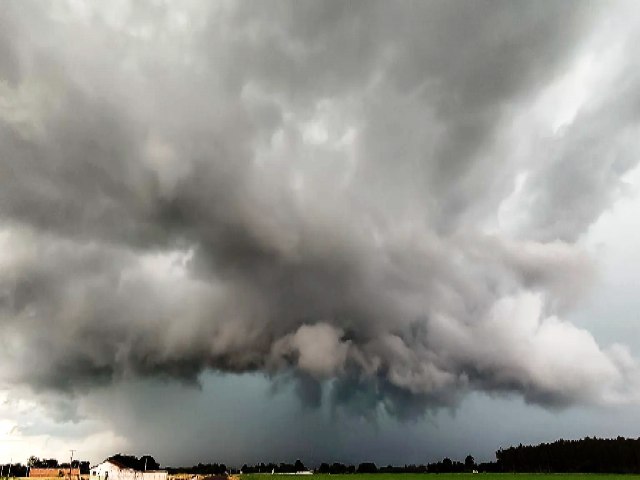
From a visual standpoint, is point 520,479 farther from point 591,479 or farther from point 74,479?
point 74,479

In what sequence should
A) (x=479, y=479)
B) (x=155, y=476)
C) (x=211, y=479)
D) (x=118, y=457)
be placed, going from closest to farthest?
(x=211, y=479)
(x=155, y=476)
(x=479, y=479)
(x=118, y=457)

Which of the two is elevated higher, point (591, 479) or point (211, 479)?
point (211, 479)

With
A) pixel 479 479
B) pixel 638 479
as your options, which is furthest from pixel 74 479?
pixel 638 479

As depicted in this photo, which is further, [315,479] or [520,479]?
[315,479]

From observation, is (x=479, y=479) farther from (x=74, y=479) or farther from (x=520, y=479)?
(x=74, y=479)

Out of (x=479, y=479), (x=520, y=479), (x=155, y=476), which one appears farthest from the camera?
(x=479, y=479)

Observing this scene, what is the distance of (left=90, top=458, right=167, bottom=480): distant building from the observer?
13512 centimetres

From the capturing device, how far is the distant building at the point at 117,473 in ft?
443

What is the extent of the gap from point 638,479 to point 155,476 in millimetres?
134808

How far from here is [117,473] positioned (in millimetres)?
143750

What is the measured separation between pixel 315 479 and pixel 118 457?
69.5 m

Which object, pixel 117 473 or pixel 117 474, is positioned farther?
pixel 117 473

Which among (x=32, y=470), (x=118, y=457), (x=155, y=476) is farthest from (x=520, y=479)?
(x=32, y=470)

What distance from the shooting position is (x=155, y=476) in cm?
13488
